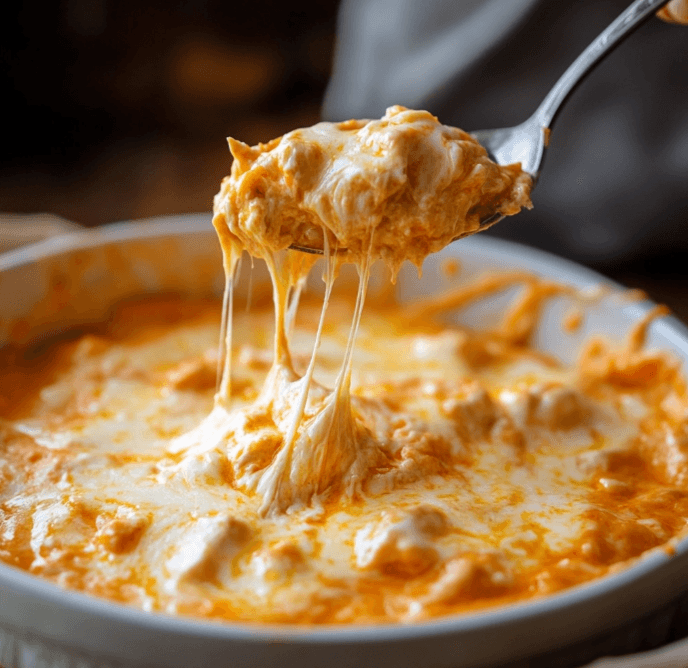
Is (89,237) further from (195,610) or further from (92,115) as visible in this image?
(92,115)

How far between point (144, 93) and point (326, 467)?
2.87 metres

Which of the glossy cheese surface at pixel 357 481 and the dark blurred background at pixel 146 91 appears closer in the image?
the glossy cheese surface at pixel 357 481

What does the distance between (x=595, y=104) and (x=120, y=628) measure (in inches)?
91.8

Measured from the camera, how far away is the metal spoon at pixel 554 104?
1512 mm

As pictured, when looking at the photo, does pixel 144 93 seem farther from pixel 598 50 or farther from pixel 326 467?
pixel 326 467

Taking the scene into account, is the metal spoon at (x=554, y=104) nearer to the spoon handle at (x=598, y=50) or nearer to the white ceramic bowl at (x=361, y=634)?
the spoon handle at (x=598, y=50)

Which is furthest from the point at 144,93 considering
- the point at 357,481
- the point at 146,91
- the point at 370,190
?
the point at 357,481

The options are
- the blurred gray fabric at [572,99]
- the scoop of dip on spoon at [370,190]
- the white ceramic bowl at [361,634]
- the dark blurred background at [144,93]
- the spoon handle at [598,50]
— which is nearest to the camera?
the white ceramic bowl at [361,634]

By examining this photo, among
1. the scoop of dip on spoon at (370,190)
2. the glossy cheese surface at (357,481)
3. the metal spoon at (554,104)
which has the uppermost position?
the metal spoon at (554,104)

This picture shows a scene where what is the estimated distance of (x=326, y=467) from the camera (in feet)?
4.39

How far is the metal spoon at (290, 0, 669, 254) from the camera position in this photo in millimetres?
1512

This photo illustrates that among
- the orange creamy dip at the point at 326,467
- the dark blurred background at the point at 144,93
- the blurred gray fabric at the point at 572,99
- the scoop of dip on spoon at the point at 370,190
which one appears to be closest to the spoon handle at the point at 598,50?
the scoop of dip on spoon at the point at 370,190

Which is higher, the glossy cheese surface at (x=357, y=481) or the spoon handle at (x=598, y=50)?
the spoon handle at (x=598, y=50)

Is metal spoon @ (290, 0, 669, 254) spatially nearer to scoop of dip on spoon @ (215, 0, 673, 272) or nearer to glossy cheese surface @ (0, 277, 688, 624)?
scoop of dip on spoon @ (215, 0, 673, 272)
